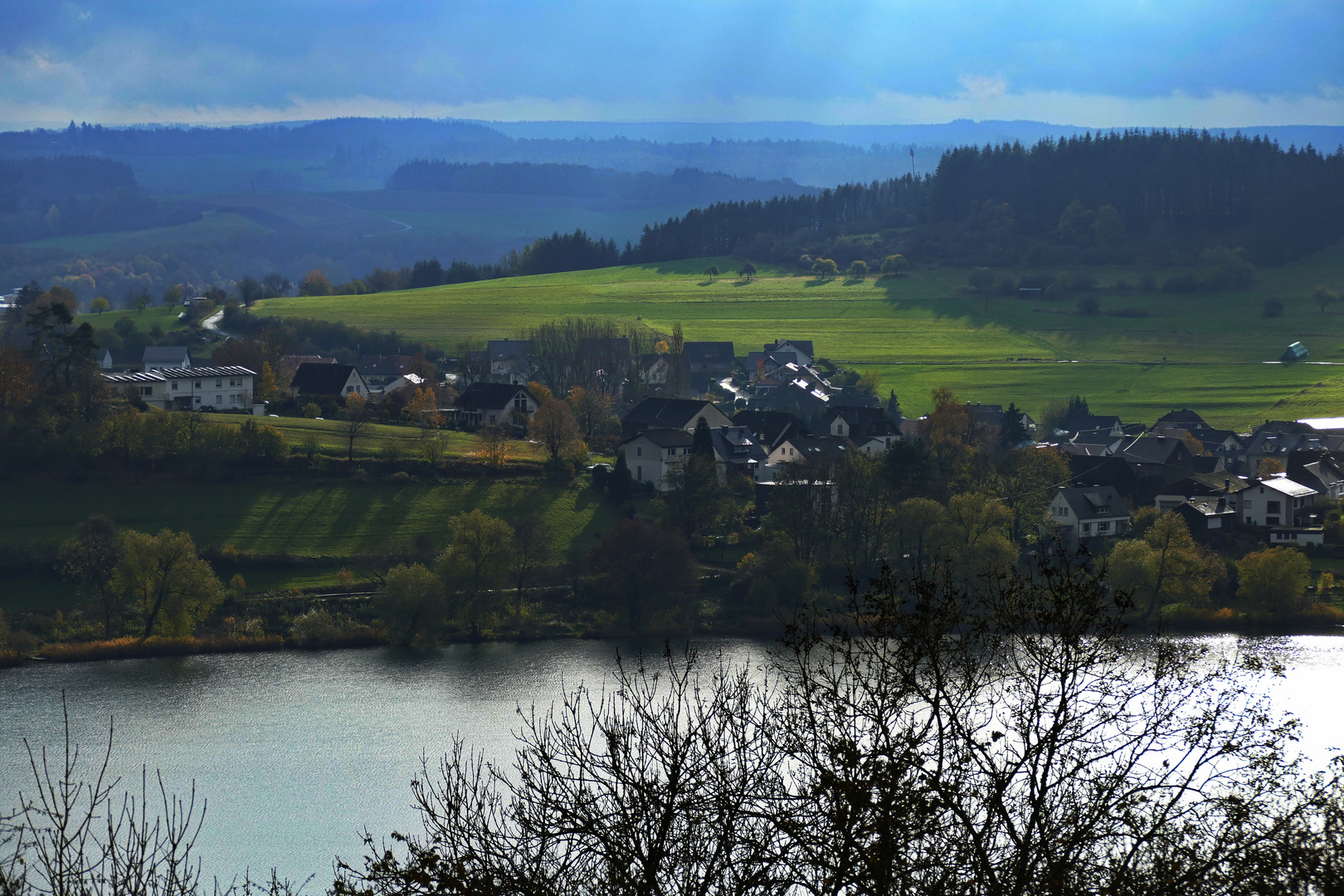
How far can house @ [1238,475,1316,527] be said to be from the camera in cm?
3130

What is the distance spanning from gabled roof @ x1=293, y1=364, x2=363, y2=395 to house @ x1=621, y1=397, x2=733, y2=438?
994 cm

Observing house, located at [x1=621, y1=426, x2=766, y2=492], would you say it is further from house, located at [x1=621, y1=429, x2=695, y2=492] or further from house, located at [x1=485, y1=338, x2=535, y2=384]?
house, located at [x1=485, y1=338, x2=535, y2=384]

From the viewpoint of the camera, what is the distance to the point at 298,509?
3108 cm

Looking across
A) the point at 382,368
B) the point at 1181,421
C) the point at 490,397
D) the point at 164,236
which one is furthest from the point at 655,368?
the point at 164,236

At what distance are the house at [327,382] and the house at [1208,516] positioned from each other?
1029 inches

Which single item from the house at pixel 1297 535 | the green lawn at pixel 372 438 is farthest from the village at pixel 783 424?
the green lawn at pixel 372 438

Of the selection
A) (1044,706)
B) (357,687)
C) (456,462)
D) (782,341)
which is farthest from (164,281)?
(1044,706)

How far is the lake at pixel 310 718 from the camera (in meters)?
15.9

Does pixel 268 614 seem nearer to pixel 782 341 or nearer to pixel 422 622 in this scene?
pixel 422 622

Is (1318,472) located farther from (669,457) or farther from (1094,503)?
(669,457)

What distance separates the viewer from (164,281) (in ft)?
449

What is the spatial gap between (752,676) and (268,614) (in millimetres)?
11500

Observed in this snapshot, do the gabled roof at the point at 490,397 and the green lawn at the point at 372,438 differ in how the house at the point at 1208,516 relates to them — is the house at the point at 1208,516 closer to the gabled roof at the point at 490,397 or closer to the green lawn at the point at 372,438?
the green lawn at the point at 372,438

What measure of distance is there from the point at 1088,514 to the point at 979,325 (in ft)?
108
